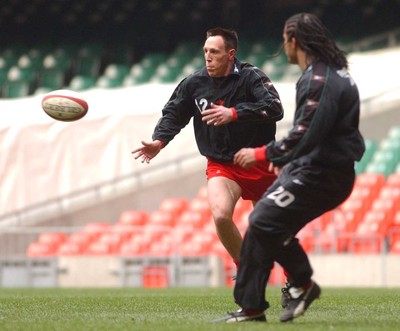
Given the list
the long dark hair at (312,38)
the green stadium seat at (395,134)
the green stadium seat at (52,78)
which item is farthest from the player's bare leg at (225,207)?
the green stadium seat at (52,78)

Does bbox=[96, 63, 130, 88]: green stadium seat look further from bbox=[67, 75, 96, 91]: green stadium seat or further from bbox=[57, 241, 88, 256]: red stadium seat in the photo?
bbox=[57, 241, 88, 256]: red stadium seat

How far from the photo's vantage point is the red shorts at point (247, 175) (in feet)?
33.4

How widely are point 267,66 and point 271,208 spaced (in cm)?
1999

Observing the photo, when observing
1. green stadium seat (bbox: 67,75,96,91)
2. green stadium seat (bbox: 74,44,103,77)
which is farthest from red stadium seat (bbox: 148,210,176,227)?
green stadium seat (bbox: 74,44,103,77)

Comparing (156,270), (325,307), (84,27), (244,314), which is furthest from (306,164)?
(84,27)

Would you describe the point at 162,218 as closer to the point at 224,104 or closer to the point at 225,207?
the point at 224,104

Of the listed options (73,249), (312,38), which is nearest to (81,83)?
(73,249)

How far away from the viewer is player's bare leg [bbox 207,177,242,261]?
975 cm

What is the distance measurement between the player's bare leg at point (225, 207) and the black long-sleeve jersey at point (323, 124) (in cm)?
167

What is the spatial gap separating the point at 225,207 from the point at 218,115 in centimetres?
82

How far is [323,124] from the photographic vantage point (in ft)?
25.7

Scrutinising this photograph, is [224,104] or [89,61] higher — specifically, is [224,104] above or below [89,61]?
below

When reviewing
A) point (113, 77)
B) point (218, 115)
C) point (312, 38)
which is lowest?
point (218, 115)

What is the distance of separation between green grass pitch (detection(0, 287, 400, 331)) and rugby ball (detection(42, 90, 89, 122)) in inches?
62.9
